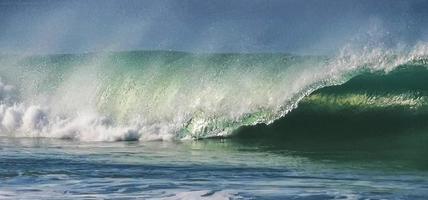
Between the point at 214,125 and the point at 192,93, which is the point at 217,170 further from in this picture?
the point at 192,93

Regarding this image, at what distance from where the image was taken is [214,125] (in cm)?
2042

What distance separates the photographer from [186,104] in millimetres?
21734

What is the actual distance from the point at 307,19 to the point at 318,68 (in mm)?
18340

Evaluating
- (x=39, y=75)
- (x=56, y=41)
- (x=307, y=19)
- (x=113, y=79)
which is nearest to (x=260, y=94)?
(x=113, y=79)

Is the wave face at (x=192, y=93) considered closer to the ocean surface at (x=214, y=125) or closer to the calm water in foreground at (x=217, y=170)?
the ocean surface at (x=214, y=125)

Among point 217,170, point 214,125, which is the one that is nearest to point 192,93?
point 214,125

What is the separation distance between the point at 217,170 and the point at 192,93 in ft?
24.4

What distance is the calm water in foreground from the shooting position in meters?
12.9

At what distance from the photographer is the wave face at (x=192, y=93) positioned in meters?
20.4

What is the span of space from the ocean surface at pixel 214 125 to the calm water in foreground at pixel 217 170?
0.02 m

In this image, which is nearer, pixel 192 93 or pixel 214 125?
pixel 214 125

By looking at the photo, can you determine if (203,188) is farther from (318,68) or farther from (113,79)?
(113,79)

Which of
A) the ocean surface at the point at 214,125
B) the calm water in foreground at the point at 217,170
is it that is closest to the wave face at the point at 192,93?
the ocean surface at the point at 214,125

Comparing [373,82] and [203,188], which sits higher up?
[373,82]
